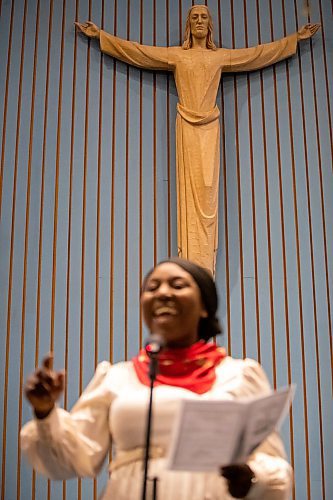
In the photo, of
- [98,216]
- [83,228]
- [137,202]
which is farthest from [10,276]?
[137,202]

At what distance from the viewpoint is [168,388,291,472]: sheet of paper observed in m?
1.59

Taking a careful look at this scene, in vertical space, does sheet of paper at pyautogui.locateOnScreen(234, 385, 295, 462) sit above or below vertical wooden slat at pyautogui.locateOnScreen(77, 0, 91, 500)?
below

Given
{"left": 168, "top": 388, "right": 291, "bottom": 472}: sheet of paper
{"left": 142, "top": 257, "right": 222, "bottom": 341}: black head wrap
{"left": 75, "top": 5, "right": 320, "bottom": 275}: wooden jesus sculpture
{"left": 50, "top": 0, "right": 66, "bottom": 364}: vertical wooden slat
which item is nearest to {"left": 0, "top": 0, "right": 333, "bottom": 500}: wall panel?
{"left": 50, "top": 0, "right": 66, "bottom": 364}: vertical wooden slat

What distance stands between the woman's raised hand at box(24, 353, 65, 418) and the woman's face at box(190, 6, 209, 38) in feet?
10.1

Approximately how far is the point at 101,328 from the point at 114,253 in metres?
0.41

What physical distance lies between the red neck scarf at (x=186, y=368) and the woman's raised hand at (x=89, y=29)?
289 cm

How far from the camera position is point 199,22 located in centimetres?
443

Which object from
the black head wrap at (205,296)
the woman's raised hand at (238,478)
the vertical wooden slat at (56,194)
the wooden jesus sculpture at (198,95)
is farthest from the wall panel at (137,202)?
the woman's raised hand at (238,478)

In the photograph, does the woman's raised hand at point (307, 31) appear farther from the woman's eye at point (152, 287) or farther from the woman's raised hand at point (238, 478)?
the woman's raised hand at point (238, 478)

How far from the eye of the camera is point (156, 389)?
6.34ft

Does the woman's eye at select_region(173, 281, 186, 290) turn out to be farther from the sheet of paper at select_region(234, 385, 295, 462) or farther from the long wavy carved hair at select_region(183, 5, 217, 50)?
the long wavy carved hair at select_region(183, 5, 217, 50)

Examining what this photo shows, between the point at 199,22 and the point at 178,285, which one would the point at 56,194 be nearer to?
the point at 199,22

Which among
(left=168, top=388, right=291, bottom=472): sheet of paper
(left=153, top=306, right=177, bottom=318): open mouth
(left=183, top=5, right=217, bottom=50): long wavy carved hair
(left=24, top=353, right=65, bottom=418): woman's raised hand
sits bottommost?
(left=168, top=388, right=291, bottom=472): sheet of paper

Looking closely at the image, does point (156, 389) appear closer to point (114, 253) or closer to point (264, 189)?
point (114, 253)
